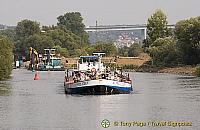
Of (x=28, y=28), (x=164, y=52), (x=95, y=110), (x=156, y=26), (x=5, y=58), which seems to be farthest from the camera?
(x=28, y=28)

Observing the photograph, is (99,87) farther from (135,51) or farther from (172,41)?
(135,51)

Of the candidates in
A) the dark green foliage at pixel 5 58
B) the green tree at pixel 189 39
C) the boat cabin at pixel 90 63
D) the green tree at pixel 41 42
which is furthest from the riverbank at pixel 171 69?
the green tree at pixel 41 42

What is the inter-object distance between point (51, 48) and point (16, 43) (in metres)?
13.9

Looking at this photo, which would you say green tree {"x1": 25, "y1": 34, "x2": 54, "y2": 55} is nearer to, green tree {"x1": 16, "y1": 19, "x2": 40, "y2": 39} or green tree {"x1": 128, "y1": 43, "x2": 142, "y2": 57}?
green tree {"x1": 16, "y1": 19, "x2": 40, "y2": 39}

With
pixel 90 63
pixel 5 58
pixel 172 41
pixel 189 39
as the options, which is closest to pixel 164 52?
pixel 172 41

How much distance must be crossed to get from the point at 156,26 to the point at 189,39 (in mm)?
27140

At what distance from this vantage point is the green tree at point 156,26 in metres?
142

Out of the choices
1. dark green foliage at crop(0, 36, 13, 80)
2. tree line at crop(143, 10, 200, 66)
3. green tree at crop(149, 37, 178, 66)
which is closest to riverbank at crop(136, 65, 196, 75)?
tree line at crop(143, 10, 200, 66)

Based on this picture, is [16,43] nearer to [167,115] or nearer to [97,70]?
[97,70]

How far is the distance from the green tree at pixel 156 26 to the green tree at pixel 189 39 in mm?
19374

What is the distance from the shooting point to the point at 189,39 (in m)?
116

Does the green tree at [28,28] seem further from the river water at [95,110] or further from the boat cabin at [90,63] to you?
the river water at [95,110]

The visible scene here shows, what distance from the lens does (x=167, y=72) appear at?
122125mm

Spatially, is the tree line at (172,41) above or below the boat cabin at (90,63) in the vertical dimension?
above
